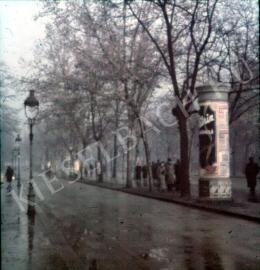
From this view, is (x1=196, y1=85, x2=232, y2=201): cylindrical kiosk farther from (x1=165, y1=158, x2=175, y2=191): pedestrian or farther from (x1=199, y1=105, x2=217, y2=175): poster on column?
(x1=165, y1=158, x2=175, y2=191): pedestrian

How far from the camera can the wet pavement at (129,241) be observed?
9234mm

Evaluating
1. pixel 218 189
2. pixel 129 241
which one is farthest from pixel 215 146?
pixel 129 241

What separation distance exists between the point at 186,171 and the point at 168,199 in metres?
1.62

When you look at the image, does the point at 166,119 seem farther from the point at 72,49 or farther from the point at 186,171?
the point at 186,171

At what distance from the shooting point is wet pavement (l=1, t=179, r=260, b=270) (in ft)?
30.3

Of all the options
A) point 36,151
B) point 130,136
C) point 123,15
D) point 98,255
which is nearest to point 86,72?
point 130,136

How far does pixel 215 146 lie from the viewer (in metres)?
22.1

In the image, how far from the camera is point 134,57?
33188 mm

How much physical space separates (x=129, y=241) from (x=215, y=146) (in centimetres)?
1079

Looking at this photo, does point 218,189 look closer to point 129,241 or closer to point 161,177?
point 129,241

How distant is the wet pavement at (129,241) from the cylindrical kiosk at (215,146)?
9.94ft

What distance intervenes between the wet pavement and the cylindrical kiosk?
119 inches

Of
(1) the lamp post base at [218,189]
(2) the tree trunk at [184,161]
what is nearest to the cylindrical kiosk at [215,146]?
(1) the lamp post base at [218,189]

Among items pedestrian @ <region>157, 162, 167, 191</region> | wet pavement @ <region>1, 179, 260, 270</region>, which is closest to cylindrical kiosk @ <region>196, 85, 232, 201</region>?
wet pavement @ <region>1, 179, 260, 270</region>
